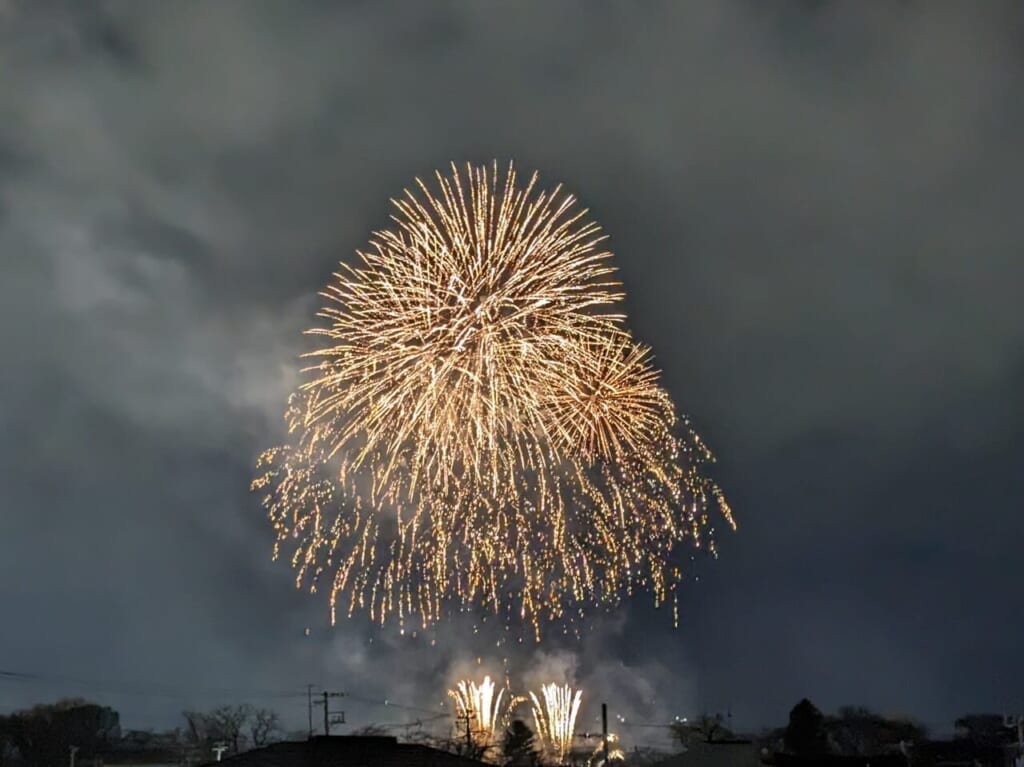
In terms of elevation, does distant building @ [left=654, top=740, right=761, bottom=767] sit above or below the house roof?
below

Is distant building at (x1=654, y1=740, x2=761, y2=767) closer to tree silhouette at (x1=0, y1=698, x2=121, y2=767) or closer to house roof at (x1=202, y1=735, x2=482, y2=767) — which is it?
house roof at (x1=202, y1=735, x2=482, y2=767)

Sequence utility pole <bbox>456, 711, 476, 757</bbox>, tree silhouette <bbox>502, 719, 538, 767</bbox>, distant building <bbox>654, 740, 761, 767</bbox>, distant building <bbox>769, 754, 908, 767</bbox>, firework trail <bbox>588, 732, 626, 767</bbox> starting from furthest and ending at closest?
firework trail <bbox>588, 732, 626, 767</bbox>
tree silhouette <bbox>502, 719, 538, 767</bbox>
utility pole <bbox>456, 711, 476, 757</bbox>
distant building <bbox>769, 754, 908, 767</bbox>
distant building <bbox>654, 740, 761, 767</bbox>

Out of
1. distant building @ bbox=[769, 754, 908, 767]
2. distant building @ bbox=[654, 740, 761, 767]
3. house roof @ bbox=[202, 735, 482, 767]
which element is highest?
house roof @ bbox=[202, 735, 482, 767]

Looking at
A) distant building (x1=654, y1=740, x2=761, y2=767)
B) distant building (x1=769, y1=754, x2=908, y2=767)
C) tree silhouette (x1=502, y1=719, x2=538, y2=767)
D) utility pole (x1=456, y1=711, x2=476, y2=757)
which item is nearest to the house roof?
distant building (x1=654, y1=740, x2=761, y2=767)

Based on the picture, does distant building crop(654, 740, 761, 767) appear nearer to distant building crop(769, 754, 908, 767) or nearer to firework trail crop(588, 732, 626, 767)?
distant building crop(769, 754, 908, 767)

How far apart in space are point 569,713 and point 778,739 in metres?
67.5

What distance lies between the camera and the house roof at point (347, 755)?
160ft

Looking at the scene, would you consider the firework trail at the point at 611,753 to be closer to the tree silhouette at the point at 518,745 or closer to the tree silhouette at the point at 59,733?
the tree silhouette at the point at 518,745

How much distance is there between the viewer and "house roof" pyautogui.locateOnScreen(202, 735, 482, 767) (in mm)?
48688

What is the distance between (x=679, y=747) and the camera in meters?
134

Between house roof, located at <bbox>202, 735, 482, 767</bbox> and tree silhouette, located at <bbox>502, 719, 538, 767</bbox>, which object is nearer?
house roof, located at <bbox>202, 735, 482, 767</bbox>

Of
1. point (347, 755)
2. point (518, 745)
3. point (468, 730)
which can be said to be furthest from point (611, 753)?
point (347, 755)

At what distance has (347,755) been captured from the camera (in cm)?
4916

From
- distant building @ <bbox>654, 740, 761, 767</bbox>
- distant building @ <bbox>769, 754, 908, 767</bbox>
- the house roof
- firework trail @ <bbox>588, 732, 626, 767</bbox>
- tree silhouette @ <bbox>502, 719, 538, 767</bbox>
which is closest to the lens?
the house roof
